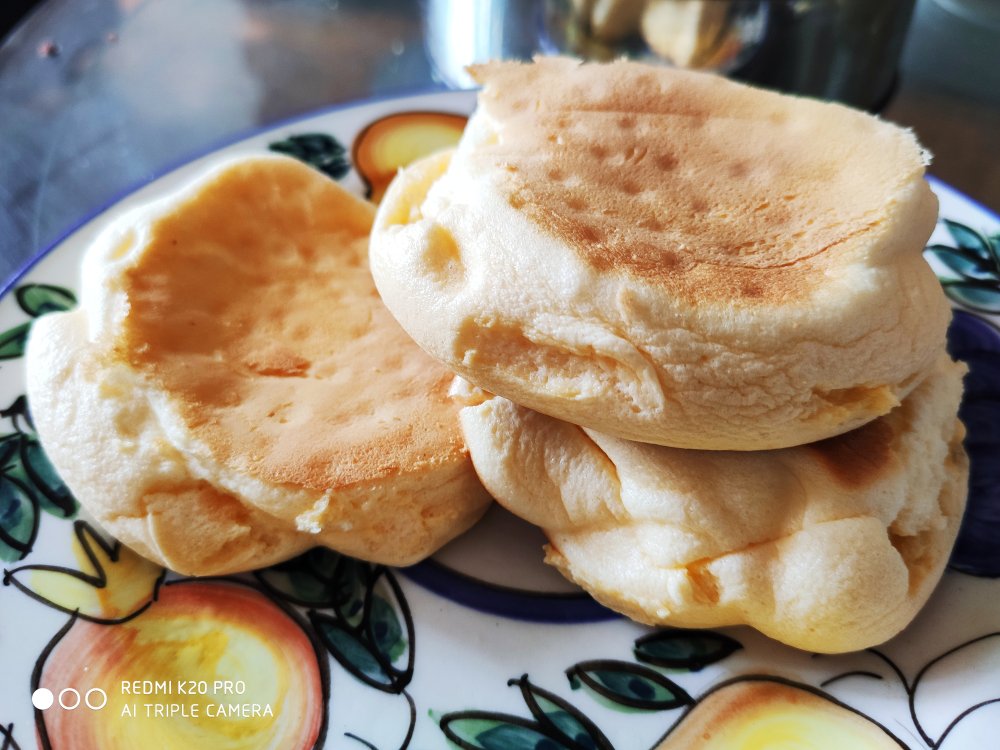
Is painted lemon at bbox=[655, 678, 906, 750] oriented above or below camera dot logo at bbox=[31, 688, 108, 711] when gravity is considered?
below

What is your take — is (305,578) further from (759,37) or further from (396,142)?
(759,37)

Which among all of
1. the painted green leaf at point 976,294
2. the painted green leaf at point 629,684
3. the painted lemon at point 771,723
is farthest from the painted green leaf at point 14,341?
the painted green leaf at point 976,294

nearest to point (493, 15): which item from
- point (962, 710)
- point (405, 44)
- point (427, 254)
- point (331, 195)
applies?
point (405, 44)

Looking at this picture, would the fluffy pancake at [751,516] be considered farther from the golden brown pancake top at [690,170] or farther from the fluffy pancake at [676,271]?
the golden brown pancake top at [690,170]

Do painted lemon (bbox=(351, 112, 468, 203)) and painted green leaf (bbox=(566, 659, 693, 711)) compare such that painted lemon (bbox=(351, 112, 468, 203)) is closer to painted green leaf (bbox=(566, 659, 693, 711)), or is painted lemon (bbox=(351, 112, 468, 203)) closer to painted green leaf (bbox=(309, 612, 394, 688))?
painted green leaf (bbox=(309, 612, 394, 688))

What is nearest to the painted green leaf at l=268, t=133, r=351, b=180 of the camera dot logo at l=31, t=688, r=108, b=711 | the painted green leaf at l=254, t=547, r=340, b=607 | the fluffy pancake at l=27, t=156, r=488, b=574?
the fluffy pancake at l=27, t=156, r=488, b=574

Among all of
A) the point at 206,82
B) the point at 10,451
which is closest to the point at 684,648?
the point at 10,451
